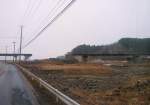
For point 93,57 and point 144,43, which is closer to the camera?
point 93,57

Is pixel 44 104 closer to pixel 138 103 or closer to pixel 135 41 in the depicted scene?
pixel 138 103

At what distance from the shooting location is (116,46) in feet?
625

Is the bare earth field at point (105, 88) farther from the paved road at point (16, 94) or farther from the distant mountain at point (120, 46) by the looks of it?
the distant mountain at point (120, 46)

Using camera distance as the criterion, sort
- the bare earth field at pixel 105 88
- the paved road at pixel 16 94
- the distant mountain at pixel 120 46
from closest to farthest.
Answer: the paved road at pixel 16 94
the bare earth field at pixel 105 88
the distant mountain at pixel 120 46

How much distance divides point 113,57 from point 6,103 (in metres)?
138

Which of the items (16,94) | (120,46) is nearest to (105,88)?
(16,94)

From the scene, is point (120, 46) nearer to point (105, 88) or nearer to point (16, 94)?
point (105, 88)

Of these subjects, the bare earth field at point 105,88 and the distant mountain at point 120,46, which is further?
the distant mountain at point 120,46

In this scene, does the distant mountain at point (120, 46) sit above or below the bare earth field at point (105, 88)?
above

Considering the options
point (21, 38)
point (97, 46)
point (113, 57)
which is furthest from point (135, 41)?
point (21, 38)

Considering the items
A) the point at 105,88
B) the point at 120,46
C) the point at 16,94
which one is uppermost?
the point at 120,46

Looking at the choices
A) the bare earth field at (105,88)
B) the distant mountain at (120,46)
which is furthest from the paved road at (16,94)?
the distant mountain at (120,46)

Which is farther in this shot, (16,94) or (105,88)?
(105,88)

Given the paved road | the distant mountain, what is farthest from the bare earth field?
the distant mountain
